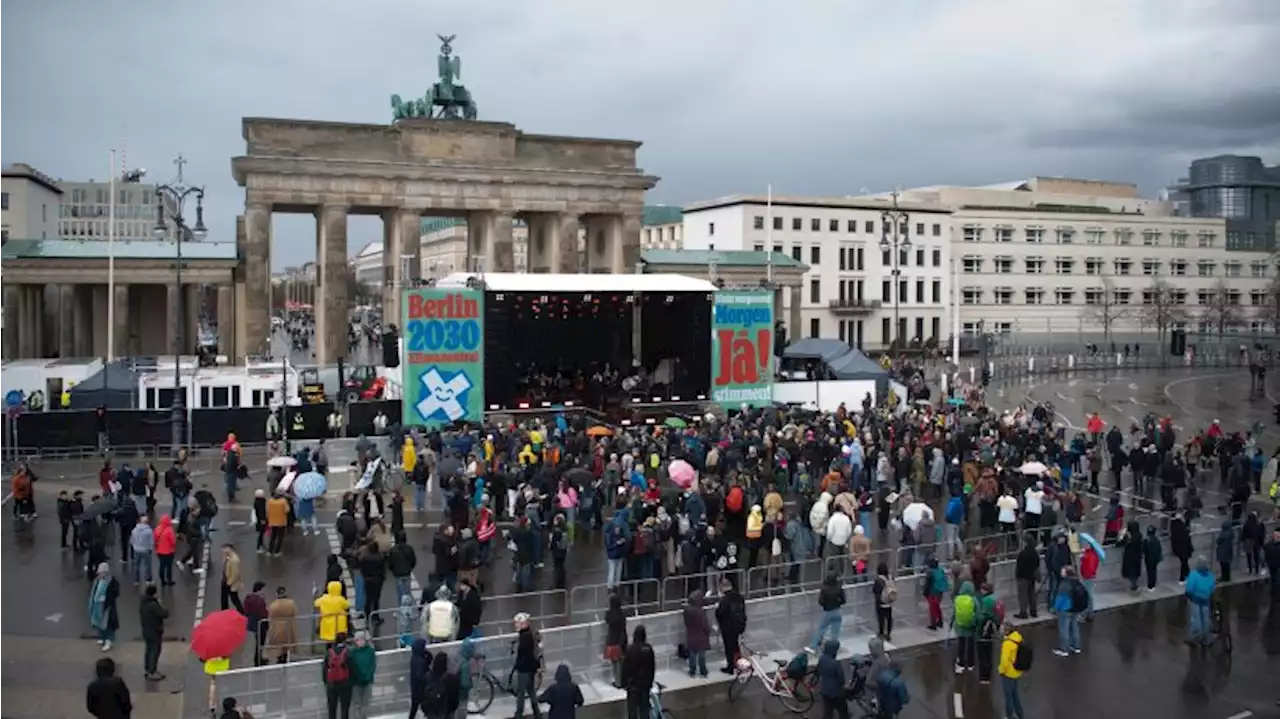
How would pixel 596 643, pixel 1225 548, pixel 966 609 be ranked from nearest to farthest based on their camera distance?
1. pixel 966 609
2. pixel 596 643
3. pixel 1225 548

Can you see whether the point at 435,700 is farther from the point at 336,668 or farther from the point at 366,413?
the point at 366,413

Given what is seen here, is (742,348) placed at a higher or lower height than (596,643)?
higher

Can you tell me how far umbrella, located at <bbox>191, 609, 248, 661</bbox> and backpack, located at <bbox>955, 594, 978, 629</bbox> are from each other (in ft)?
31.0

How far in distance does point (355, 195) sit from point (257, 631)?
152ft

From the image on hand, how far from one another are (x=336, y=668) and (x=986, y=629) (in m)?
8.66

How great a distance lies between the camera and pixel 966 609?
50.9 feet

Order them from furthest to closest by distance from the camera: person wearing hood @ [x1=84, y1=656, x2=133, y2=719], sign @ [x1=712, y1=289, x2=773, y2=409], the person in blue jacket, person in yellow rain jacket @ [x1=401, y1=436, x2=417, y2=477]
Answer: sign @ [x1=712, y1=289, x2=773, y2=409], person in yellow rain jacket @ [x1=401, y1=436, x2=417, y2=477], the person in blue jacket, person wearing hood @ [x1=84, y1=656, x2=133, y2=719]

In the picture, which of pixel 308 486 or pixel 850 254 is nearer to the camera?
pixel 308 486

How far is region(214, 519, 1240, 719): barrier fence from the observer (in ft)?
44.6

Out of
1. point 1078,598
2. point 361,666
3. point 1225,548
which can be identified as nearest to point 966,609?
point 1078,598

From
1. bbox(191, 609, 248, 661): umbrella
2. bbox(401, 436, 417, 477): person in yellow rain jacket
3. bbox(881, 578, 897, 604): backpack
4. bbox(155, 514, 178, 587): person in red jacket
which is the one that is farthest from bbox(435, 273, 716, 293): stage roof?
bbox(191, 609, 248, 661): umbrella

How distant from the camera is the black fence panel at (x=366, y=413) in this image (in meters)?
38.1

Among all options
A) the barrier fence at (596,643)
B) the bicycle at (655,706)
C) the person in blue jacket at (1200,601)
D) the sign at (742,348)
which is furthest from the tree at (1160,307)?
the bicycle at (655,706)

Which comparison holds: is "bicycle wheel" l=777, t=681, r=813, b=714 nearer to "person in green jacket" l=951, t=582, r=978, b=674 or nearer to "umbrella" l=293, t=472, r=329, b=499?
"person in green jacket" l=951, t=582, r=978, b=674
